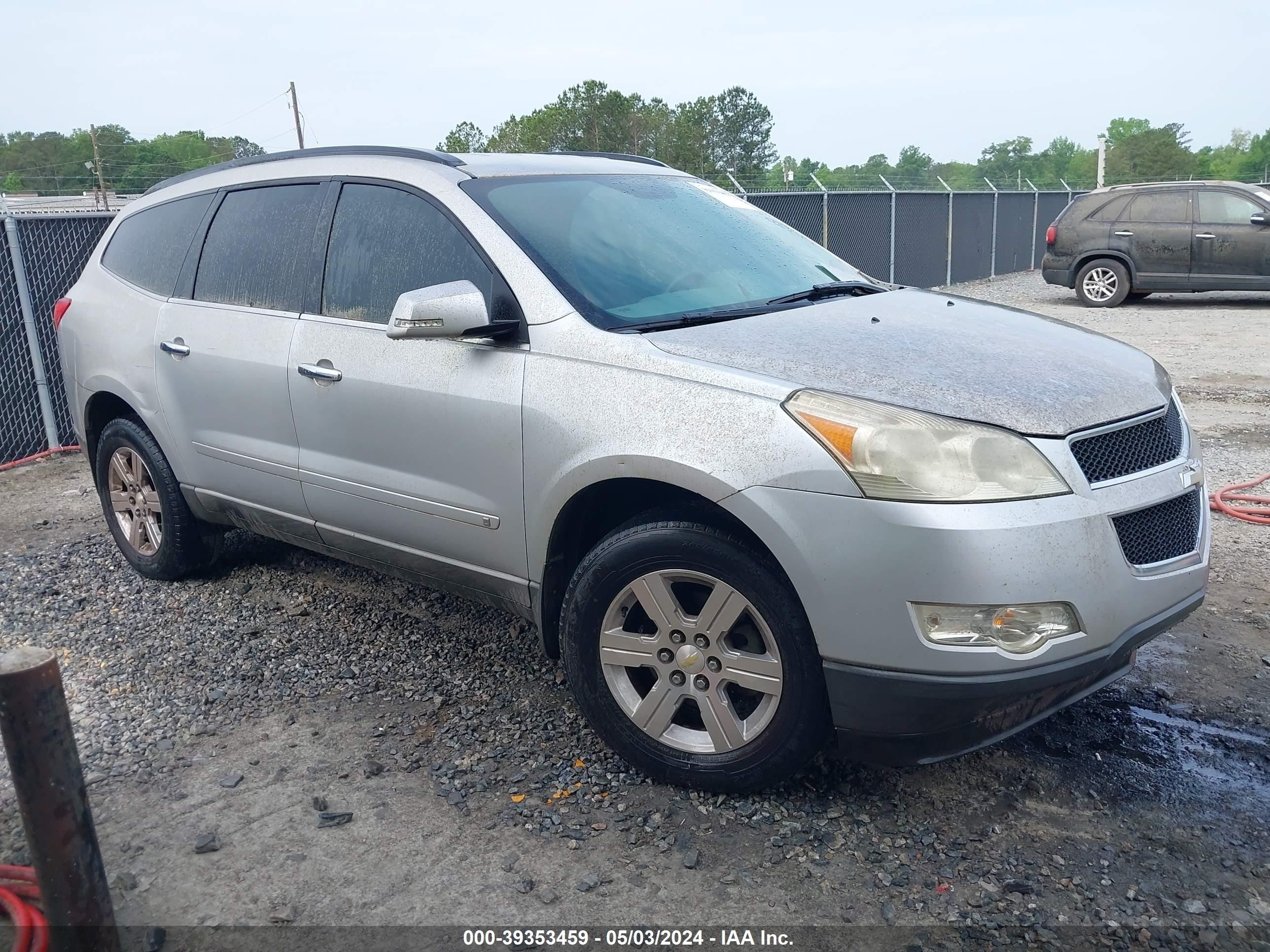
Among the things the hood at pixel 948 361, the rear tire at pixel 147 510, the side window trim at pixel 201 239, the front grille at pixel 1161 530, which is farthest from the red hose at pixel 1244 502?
the rear tire at pixel 147 510

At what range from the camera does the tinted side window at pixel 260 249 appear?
13.5ft

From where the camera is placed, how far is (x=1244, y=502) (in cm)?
590

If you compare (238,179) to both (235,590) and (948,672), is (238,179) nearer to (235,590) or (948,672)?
(235,590)

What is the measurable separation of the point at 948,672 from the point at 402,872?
151cm

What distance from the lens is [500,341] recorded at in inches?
133

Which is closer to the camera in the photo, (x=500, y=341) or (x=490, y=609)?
(x=500, y=341)

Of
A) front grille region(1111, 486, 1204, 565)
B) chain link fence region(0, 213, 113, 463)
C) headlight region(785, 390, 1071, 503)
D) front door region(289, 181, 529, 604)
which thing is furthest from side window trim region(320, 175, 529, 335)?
chain link fence region(0, 213, 113, 463)

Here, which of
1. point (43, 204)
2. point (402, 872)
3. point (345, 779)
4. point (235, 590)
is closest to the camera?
point (402, 872)

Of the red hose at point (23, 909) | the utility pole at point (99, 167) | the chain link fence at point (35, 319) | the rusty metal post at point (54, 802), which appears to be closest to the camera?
the rusty metal post at point (54, 802)

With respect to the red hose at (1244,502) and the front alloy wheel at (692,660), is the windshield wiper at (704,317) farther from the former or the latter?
the red hose at (1244,502)

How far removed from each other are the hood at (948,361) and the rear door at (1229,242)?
12.5 m

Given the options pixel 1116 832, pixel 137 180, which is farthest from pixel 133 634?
pixel 137 180

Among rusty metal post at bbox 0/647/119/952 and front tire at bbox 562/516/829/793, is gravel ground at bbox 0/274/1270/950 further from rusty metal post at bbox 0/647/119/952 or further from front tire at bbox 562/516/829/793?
rusty metal post at bbox 0/647/119/952

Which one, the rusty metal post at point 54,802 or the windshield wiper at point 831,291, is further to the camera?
the windshield wiper at point 831,291
